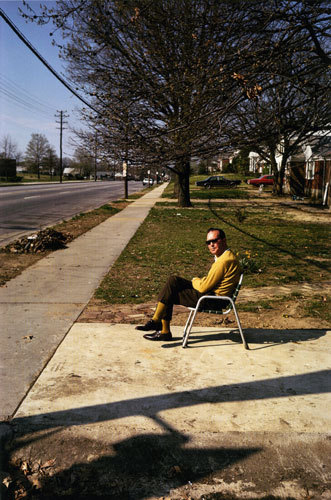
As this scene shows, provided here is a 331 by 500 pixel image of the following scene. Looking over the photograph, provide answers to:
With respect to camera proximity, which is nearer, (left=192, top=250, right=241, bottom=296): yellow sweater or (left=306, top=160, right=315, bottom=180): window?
(left=192, top=250, right=241, bottom=296): yellow sweater

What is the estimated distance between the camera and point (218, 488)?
2881mm

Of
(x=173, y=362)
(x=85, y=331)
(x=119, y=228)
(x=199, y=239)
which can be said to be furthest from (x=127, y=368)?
(x=119, y=228)

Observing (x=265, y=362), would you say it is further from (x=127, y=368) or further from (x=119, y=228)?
(x=119, y=228)

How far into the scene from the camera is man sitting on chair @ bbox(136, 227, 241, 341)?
16.4 feet

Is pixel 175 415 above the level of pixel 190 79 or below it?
below

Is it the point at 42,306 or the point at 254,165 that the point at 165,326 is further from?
the point at 254,165

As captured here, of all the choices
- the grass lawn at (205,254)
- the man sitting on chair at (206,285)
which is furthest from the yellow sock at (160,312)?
the grass lawn at (205,254)

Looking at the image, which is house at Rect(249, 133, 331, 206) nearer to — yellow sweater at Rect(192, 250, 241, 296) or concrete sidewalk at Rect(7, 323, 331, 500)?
yellow sweater at Rect(192, 250, 241, 296)

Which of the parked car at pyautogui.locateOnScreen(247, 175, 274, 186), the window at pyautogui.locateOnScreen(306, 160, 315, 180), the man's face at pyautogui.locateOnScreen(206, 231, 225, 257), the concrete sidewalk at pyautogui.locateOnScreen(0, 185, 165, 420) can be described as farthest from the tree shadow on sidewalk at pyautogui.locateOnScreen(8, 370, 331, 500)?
the parked car at pyautogui.locateOnScreen(247, 175, 274, 186)

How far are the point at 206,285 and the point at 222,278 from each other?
19cm

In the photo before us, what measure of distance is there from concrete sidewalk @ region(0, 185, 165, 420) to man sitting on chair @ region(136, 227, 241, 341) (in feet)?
3.88

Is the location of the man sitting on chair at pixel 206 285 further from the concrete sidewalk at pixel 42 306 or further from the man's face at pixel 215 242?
the concrete sidewalk at pixel 42 306

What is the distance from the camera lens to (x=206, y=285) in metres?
5.00

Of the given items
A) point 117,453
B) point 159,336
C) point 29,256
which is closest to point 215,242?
point 159,336
